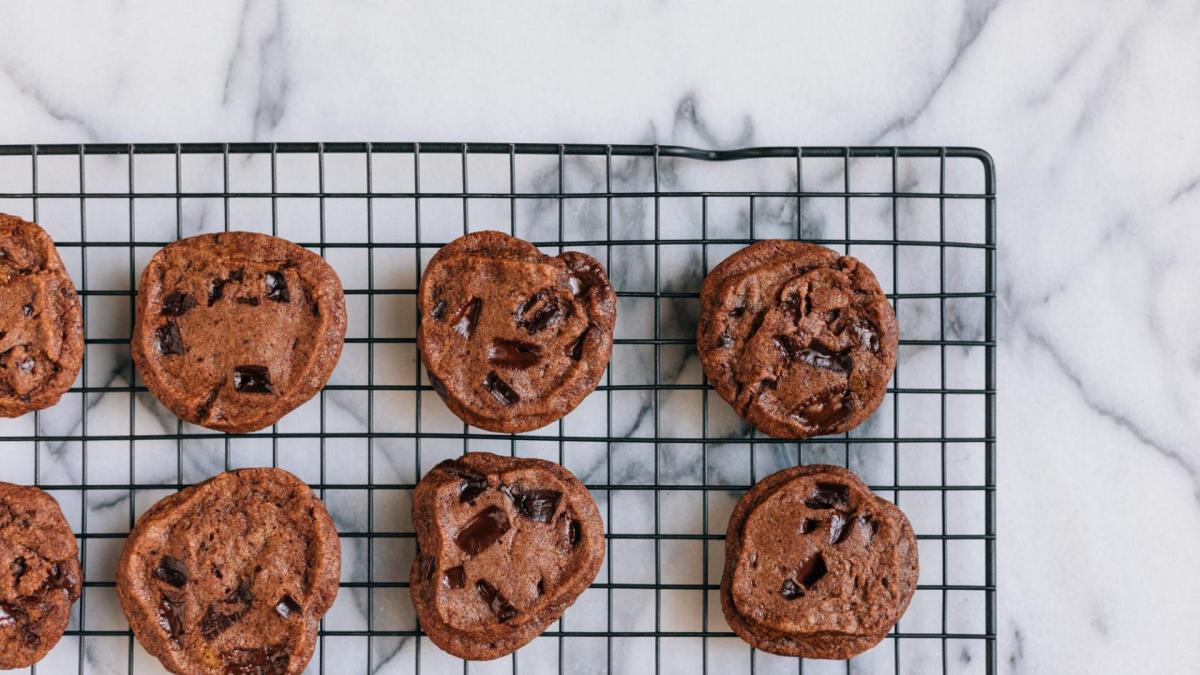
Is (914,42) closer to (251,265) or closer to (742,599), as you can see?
(742,599)

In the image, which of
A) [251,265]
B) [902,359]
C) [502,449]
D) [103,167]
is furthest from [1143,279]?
[103,167]

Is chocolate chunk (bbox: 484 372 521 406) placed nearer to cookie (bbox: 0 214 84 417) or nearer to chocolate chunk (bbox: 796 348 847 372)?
chocolate chunk (bbox: 796 348 847 372)

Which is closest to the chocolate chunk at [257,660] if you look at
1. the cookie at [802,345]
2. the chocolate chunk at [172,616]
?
the chocolate chunk at [172,616]

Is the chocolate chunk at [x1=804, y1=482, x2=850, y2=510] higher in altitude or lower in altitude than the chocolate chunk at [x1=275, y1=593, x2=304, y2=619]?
higher

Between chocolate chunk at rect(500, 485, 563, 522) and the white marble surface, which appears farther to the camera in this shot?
the white marble surface

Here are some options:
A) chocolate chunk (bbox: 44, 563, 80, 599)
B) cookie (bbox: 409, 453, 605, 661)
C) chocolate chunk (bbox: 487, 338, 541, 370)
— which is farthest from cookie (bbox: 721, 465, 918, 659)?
chocolate chunk (bbox: 44, 563, 80, 599)

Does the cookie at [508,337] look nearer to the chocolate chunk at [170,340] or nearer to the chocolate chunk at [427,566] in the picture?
the chocolate chunk at [427,566]
